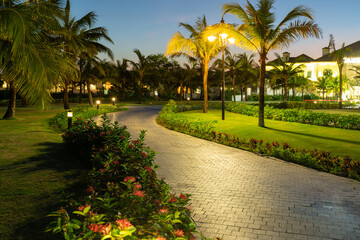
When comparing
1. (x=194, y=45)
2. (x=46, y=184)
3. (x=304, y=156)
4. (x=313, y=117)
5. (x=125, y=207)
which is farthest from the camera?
(x=194, y=45)

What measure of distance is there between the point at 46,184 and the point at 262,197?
4.36 metres

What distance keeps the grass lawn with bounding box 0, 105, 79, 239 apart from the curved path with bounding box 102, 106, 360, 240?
237 centimetres

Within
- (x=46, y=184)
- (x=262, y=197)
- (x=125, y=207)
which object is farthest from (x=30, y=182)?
(x=262, y=197)

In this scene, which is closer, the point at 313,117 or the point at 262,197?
the point at 262,197

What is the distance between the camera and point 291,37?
14.2 meters

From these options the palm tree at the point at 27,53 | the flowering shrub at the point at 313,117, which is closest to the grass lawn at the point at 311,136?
the flowering shrub at the point at 313,117

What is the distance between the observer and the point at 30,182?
219 inches

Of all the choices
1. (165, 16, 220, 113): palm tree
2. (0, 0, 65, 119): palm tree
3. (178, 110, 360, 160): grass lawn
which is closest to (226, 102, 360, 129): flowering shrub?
(178, 110, 360, 160): grass lawn

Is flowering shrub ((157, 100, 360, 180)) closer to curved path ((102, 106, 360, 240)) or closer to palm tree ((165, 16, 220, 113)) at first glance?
curved path ((102, 106, 360, 240))

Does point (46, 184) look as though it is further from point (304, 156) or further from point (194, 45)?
point (194, 45)

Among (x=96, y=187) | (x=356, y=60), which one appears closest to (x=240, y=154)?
(x=96, y=187)

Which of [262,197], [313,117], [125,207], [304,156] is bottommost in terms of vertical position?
[262,197]

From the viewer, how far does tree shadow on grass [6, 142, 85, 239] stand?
3709 millimetres

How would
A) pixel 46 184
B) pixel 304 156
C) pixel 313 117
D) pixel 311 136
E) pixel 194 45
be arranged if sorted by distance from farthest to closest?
pixel 194 45, pixel 313 117, pixel 311 136, pixel 304 156, pixel 46 184
